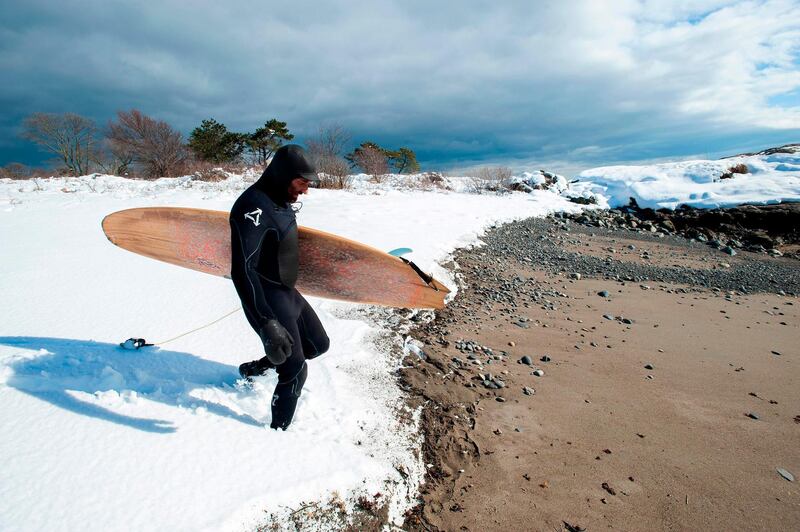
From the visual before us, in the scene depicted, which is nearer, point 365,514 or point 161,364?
point 365,514

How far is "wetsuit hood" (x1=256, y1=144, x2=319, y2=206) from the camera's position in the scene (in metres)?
2.19

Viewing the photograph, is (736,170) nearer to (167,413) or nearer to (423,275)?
(423,275)

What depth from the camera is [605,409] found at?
3.50 m

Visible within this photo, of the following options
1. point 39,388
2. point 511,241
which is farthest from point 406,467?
point 511,241

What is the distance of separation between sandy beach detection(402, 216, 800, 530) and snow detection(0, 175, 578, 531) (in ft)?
1.38

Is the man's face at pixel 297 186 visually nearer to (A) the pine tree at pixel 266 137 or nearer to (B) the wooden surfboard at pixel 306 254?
(B) the wooden surfboard at pixel 306 254

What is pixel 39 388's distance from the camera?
255cm

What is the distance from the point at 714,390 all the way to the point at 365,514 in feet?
13.1

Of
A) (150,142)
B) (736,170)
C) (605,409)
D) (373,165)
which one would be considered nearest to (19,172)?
(150,142)

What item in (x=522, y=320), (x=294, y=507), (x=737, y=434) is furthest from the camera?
(x=522, y=320)

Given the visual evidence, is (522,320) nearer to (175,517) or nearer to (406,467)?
(406,467)

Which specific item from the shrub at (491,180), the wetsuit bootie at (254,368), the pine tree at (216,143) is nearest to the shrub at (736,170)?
the shrub at (491,180)

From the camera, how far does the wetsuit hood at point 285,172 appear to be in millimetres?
2186

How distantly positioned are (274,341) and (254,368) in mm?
1065
